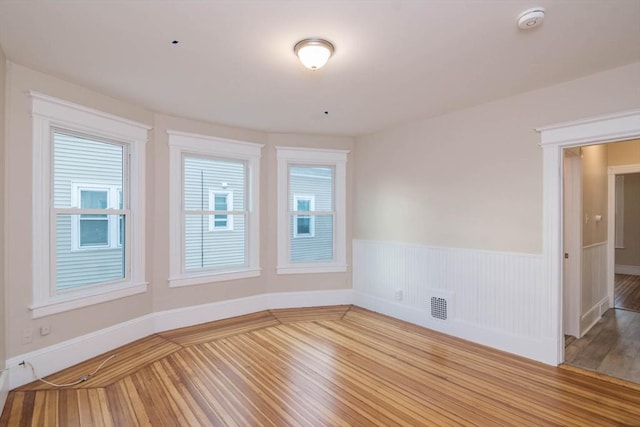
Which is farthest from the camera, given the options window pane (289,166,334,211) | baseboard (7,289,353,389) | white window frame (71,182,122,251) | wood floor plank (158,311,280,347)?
window pane (289,166,334,211)

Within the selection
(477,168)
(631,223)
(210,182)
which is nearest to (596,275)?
(477,168)

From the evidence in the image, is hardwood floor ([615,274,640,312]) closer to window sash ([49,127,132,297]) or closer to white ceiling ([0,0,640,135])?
white ceiling ([0,0,640,135])

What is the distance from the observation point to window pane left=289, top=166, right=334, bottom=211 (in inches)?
199

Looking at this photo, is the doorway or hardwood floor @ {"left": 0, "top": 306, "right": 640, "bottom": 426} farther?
the doorway

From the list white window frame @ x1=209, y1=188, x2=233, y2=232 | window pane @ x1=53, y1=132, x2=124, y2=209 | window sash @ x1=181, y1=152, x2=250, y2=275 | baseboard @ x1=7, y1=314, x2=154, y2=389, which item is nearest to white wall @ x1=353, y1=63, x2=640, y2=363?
window sash @ x1=181, y1=152, x2=250, y2=275

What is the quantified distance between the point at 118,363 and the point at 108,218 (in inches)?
57.2

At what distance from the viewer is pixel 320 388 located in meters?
2.69

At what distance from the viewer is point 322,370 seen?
2.99 metres

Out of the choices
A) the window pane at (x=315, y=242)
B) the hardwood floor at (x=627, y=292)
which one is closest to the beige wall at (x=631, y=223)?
the hardwood floor at (x=627, y=292)

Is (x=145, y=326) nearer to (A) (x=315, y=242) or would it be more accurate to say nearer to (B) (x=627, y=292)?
(A) (x=315, y=242)

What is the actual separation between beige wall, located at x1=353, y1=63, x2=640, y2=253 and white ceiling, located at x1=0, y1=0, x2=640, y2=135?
0.76ft

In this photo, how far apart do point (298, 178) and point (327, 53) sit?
2.82 m

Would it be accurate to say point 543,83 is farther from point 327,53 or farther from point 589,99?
point 327,53

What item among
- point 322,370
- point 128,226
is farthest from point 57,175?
point 322,370
